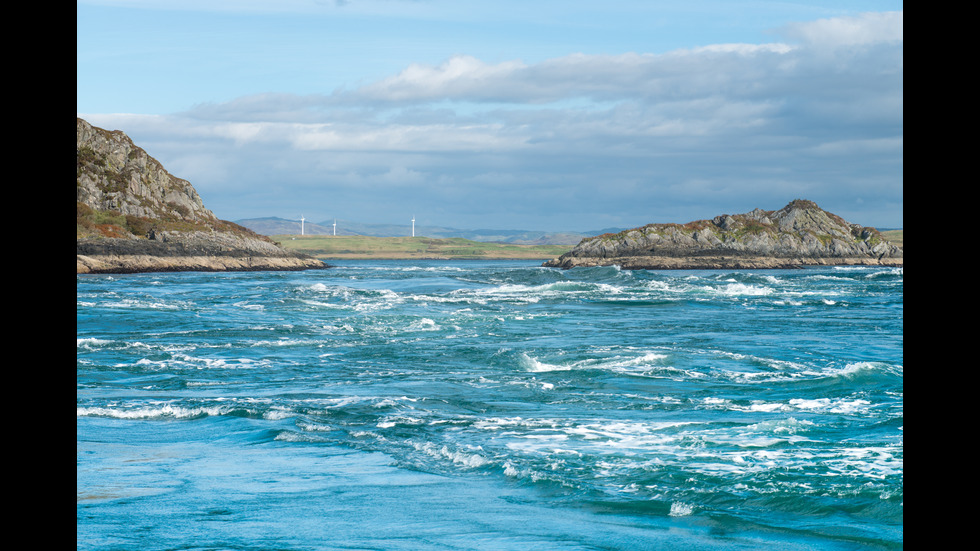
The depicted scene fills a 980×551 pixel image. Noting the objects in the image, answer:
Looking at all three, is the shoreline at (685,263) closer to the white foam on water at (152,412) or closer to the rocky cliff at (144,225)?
the rocky cliff at (144,225)

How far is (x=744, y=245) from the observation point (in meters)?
114

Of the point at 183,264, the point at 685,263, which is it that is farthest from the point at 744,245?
the point at 183,264

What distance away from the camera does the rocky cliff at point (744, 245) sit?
108188 mm

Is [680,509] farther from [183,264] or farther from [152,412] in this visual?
[183,264]

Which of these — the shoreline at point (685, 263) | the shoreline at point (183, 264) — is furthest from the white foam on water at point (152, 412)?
the shoreline at point (685, 263)

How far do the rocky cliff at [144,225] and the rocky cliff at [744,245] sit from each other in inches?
1549

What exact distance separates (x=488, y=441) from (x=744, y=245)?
110 meters

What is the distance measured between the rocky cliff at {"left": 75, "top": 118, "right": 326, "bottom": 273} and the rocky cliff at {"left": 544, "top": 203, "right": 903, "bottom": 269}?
3934cm

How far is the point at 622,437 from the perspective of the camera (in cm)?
1088

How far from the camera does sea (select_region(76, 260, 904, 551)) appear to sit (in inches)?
275

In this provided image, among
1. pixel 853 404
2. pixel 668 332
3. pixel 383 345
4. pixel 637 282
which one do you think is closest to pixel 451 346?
pixel 383 345
